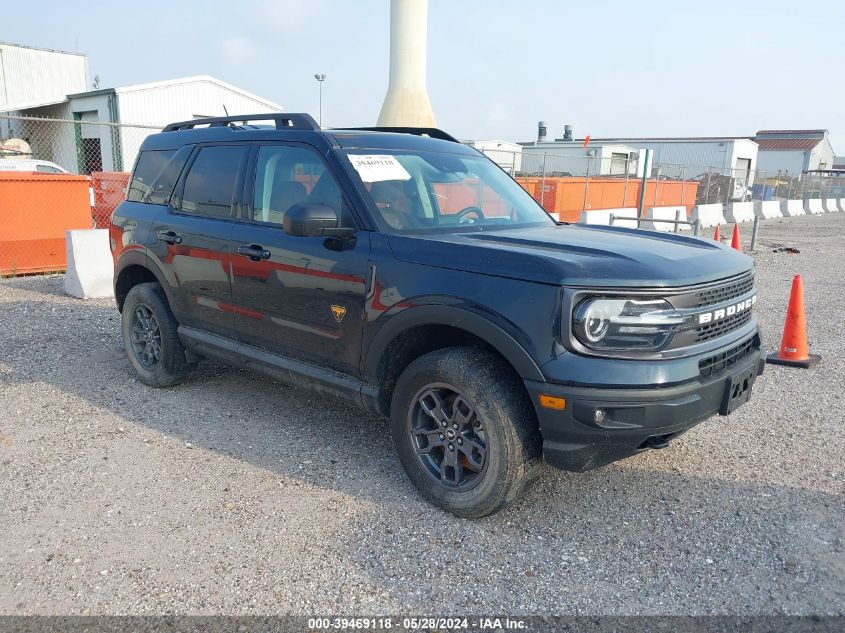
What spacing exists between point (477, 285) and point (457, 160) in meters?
1.59

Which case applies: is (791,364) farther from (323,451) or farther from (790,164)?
(790,164)

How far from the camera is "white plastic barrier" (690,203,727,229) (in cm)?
2248

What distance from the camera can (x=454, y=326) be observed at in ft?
10.9

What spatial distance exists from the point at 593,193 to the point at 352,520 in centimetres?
1861

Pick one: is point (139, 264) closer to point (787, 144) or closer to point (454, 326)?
point (454, 326)

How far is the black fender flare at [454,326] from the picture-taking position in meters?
3.06

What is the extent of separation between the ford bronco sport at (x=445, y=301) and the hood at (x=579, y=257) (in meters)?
0.01

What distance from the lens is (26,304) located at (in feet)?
27.0

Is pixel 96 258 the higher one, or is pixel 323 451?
pixel 96 258

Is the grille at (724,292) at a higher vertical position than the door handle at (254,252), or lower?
lower

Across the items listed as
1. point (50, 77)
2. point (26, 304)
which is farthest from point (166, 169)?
point (50, 77)

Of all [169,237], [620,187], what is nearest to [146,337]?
[169,237]

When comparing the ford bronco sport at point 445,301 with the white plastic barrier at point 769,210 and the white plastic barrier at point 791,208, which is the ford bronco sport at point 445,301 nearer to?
the white plastic barrier at point 769,210

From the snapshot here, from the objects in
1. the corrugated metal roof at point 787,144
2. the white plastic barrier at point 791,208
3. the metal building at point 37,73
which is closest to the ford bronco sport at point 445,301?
the white plastic barrier at point 791,208
